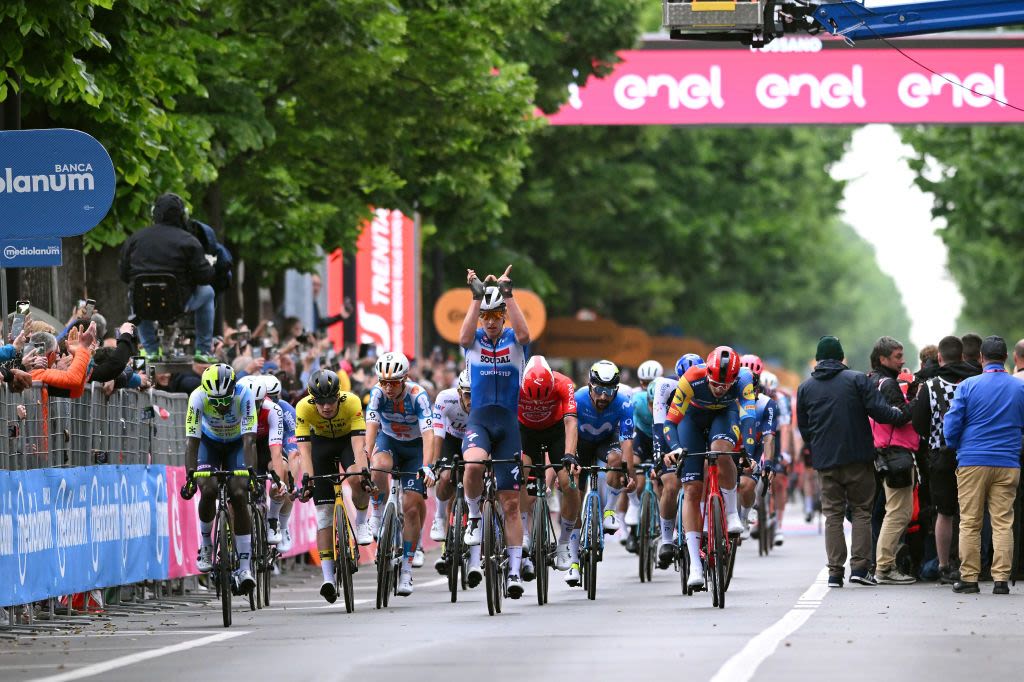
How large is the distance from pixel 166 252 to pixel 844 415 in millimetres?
6135

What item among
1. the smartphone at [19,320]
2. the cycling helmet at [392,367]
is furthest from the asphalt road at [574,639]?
the smartphone at [19,320]

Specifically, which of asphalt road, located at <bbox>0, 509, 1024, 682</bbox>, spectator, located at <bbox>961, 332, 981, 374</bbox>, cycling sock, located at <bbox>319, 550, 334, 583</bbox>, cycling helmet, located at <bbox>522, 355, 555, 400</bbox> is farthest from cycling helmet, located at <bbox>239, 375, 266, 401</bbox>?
spectator, located at <bbox>961, 332, 981, 374</bbox>

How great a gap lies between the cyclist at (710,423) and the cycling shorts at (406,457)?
2.50m

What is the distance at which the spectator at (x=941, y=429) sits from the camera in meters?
20.0

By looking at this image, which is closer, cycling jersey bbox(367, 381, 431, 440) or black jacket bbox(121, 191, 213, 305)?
cycling jersey bbox(367, 381, 431, 440)

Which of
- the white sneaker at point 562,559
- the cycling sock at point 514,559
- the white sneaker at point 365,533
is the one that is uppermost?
the white sneaker at point 365,533

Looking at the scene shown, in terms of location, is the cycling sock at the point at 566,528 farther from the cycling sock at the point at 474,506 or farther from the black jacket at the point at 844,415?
the black jacket at the point at 844,415

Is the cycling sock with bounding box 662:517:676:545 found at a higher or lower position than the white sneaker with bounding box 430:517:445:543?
lower

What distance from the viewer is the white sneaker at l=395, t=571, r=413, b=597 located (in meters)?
19.4

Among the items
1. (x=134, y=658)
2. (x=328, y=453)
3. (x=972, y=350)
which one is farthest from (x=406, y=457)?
(x=134, y=658)

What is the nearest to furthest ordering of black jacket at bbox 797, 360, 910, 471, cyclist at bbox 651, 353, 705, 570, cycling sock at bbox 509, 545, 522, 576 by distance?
cycling sock at bbox 509, 545, 522, 576 < cyclist at bbox 651, 353, 705, 570 < black jacket at bbox 797, 360, 910, 471

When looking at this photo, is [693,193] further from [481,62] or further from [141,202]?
[141,202]

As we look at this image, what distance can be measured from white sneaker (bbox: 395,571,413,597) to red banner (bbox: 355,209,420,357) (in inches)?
707

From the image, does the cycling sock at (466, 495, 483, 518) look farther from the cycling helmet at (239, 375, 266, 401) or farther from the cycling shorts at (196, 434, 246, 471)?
the cycling helmet at (239, 375, 266, 401)
